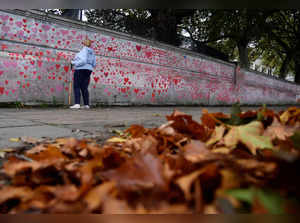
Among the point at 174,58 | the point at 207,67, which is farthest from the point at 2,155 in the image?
the point at 207,67

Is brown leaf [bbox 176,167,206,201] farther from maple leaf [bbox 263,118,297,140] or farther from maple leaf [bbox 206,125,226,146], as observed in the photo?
maple leaf [bbox 263,118,297,140]

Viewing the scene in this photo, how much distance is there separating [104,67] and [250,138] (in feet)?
24.2

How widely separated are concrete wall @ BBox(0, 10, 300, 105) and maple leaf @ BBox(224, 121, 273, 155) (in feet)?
21.0

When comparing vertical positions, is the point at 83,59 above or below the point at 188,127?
above

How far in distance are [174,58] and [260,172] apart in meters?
9.94

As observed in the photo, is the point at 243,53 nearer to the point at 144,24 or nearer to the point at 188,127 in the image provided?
the point at 144,24

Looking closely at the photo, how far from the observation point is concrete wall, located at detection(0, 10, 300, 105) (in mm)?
6207

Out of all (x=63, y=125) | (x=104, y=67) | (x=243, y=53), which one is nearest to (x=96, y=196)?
(x=63, y=125)

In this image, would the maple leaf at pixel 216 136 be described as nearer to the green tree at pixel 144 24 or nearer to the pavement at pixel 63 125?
the pavement at pixel 63 125

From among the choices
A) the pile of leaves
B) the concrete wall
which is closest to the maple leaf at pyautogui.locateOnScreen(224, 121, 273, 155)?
the pile of leaves

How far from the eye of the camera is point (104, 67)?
795 cm

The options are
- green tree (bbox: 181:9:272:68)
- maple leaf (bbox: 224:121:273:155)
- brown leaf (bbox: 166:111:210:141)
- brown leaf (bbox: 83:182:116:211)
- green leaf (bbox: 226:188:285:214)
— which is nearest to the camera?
green leaf (bbox: 226:188:285:214)

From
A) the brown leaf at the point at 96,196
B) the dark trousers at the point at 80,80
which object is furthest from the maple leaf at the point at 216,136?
the dark trousers at the point at 80,80

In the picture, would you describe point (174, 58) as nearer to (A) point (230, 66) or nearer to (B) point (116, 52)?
(B) point (116, 52)
